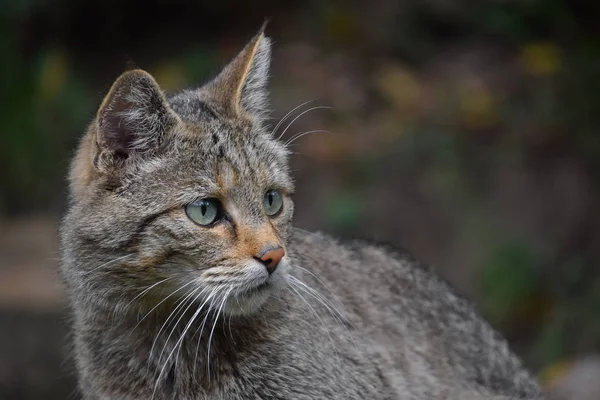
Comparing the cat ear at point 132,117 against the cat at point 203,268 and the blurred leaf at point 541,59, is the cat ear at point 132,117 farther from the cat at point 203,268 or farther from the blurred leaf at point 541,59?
the blurred leaf at point 541,59

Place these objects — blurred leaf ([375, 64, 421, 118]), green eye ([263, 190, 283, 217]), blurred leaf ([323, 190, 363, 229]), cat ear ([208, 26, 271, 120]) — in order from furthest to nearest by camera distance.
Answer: blurred leaf ([375, 64, 421, 118]) < blurred leaf ([323, 190, 363, 229]) < cat ear ([208, 26, 271, 120]) < green eye ([263, 190, 283, 217])

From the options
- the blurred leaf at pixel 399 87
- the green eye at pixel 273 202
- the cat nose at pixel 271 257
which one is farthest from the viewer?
the blurred leaf at pixel 399 87

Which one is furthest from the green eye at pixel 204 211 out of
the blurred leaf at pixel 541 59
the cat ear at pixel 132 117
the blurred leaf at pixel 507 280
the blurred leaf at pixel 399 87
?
the blurred leaf at pixel 541 59

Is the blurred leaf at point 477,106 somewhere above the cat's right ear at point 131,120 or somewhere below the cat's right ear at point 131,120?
above

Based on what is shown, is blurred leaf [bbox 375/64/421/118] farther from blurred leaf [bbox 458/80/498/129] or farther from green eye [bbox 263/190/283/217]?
green eye [bbox 263/190/283/217]

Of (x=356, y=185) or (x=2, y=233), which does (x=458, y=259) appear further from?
(x=2, y=233)

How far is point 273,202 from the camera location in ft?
15.5

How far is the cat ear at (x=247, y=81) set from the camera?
4.94 meters

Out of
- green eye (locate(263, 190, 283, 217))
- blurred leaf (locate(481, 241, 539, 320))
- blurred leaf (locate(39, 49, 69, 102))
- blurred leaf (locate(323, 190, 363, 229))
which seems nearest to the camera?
green eye (locate(263, 190, 283, 217))

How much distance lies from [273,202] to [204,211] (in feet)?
1.56

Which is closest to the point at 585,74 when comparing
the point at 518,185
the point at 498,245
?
the point at 518,185

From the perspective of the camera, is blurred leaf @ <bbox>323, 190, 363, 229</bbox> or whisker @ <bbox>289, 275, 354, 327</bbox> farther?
blurred leaf @ <bbox>323, 190, 363, 229</bbox>

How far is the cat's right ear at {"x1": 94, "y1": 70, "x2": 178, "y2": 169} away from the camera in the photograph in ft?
14.3

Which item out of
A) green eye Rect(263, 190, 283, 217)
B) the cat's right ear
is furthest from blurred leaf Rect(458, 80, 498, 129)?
the cat's right ear
